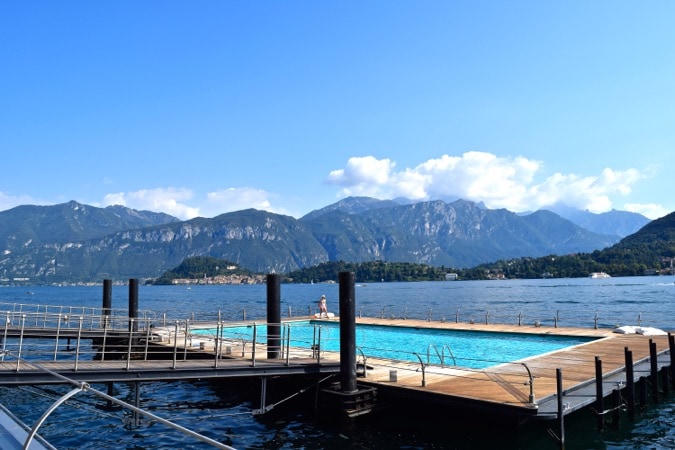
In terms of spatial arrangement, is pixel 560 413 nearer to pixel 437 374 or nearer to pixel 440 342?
pixel 437 374

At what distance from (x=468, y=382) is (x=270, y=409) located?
23.8 ft

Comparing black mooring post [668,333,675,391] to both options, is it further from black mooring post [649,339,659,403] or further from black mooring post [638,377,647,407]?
black mooring post [638,377,647,407]

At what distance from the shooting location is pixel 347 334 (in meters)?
17.7

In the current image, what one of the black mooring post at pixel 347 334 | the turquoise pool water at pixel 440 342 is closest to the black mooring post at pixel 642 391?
the turquoise pool water at pixel 440 342

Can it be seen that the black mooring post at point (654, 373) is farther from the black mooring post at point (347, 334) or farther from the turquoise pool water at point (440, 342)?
the black mooring post at point (347, 334)

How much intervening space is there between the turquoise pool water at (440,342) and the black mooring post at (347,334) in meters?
7.69

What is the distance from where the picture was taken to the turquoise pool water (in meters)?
26.7

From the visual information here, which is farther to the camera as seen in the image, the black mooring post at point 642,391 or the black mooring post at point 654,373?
the black mooring post at point 642,391

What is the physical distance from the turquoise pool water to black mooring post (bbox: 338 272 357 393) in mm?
7693

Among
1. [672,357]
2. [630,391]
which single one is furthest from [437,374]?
[672,357]

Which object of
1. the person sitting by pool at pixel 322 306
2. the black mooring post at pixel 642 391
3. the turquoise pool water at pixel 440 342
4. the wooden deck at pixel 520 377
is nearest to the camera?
the wooden deck at pixel 520 377

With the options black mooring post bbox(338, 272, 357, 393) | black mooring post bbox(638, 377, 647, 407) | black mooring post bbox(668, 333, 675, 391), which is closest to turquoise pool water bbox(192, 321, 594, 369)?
black mooring post bbox(668, 333, 675, 391)

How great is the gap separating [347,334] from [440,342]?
16.1 metres

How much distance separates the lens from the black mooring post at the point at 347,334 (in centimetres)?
1742
